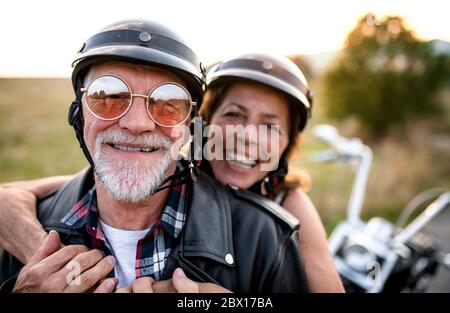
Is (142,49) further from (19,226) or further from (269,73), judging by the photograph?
(19,226)

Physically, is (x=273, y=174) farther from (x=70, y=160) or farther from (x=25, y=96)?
(x=25, y=96)

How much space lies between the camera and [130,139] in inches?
77.8

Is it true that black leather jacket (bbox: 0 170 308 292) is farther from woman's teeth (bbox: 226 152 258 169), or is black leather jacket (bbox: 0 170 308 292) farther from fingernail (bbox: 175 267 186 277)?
woman's teeth (bbox: 226 152 258 169)

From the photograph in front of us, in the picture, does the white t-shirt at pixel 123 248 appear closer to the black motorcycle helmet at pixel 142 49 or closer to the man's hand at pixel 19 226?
the man's hand at pixel 19 226

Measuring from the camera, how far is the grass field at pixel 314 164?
727 cm

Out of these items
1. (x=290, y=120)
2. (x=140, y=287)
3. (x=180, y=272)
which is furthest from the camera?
(x=290, y=120)

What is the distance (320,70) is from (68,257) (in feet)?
31.6

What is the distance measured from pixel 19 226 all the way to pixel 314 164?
29.9 ft

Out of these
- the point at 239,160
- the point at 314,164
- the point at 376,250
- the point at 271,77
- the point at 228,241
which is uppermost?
the point at 271,77

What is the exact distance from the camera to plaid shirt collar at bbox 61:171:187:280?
1.97 meters

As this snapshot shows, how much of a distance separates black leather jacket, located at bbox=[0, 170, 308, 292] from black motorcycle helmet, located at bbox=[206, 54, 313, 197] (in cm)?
50

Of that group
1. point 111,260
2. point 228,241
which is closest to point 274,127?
point 228,241
